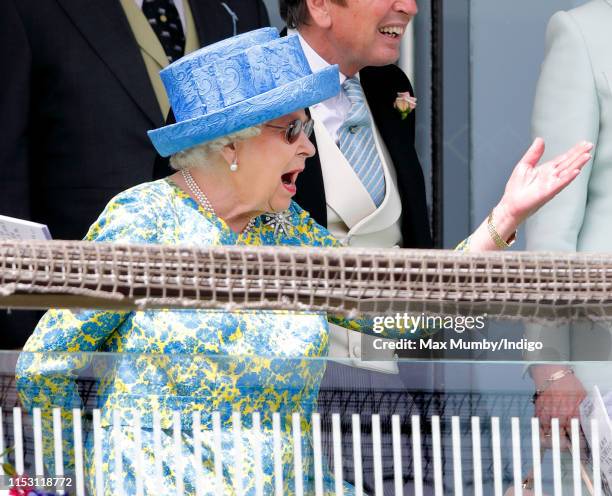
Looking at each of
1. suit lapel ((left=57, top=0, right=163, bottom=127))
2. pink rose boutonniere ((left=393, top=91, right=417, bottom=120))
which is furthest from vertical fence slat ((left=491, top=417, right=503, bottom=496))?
suit lapel ((left=57, top=0, right=163, bottom=127))

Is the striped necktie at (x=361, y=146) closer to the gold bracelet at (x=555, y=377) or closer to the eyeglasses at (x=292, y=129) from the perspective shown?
the eyeglasses at (x=292, y=129)

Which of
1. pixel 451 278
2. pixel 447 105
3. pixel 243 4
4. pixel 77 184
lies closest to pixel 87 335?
pixel 451 278

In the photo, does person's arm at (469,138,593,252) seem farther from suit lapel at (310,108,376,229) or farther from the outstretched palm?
suit lapel at (310,108,376,229)

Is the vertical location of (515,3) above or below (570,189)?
above

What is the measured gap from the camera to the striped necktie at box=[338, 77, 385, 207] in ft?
12.8

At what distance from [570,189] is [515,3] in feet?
4.64

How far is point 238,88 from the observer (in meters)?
2.92

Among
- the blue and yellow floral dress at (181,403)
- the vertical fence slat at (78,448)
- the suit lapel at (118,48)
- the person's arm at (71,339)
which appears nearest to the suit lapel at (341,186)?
the suit lapel at (118,48)

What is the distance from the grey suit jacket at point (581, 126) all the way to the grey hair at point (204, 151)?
3.74 ft

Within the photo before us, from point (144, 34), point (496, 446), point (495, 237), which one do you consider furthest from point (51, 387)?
point (144, 34)

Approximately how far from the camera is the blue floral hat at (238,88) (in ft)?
9.53

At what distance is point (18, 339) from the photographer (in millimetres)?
3857

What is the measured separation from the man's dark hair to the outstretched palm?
1117mm

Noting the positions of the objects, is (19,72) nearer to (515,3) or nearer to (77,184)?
(77,184)
